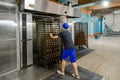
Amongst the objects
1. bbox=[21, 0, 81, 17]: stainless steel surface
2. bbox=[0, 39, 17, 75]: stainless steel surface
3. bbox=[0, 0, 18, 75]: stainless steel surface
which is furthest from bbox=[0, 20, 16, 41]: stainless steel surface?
bbox=[21, 0, 81, 17]: stainless steel surface

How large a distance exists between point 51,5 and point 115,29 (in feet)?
48.7

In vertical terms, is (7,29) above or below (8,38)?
above

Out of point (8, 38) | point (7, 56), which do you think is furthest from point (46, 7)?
Result: point (7, 56)

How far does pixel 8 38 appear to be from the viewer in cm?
350

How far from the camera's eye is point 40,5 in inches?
151

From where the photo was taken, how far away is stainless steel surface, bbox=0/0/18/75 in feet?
10.9

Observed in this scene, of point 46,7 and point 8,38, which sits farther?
point 46,7

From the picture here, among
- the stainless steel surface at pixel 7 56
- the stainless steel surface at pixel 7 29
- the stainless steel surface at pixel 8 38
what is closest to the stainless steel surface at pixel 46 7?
the stainless steel surface at pixel 8 38

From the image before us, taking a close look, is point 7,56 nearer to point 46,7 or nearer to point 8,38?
point 8,38

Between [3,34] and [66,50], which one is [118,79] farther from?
[3,34]

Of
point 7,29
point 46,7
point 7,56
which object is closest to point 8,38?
point 7,29

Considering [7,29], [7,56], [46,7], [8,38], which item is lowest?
[7,56]

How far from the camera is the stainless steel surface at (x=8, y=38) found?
3.32 meters

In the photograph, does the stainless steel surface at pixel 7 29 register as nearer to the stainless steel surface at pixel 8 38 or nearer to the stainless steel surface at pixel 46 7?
the stainless steel surface at pixel 8 38
